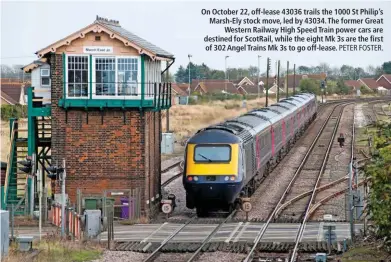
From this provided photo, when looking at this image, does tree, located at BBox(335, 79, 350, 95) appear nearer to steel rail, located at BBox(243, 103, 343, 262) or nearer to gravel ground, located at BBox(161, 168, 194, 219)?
steel rail, located at BBox(243, 103, 343, 262)

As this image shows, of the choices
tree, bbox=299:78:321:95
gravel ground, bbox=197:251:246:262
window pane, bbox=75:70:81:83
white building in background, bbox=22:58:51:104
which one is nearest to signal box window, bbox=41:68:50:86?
white building in background, bbox=22:58:51:104

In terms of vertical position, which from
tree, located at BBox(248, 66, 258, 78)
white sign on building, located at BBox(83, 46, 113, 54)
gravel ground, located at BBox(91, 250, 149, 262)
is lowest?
gravel ground, located at BBox(91, 250, 149, 262)

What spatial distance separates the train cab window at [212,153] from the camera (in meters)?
27.7

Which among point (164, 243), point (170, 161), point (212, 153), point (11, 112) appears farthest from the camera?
point (11, 112)

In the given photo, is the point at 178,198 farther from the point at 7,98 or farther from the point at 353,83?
the point at 353,83

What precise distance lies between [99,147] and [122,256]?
8.03m

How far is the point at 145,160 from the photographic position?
2873cm

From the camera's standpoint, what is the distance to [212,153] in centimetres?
2775

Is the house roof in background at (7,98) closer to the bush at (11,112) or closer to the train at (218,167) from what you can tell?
the bush at (11,112)

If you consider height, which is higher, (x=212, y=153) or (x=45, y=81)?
(x=45, y=81)

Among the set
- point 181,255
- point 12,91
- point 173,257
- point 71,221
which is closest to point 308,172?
point 71,221

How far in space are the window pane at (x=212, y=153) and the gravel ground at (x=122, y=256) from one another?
259 inches

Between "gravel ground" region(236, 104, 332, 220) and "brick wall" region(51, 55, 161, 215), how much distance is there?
3.83 metres

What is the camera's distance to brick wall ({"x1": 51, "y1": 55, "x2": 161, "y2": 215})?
28594 mm
